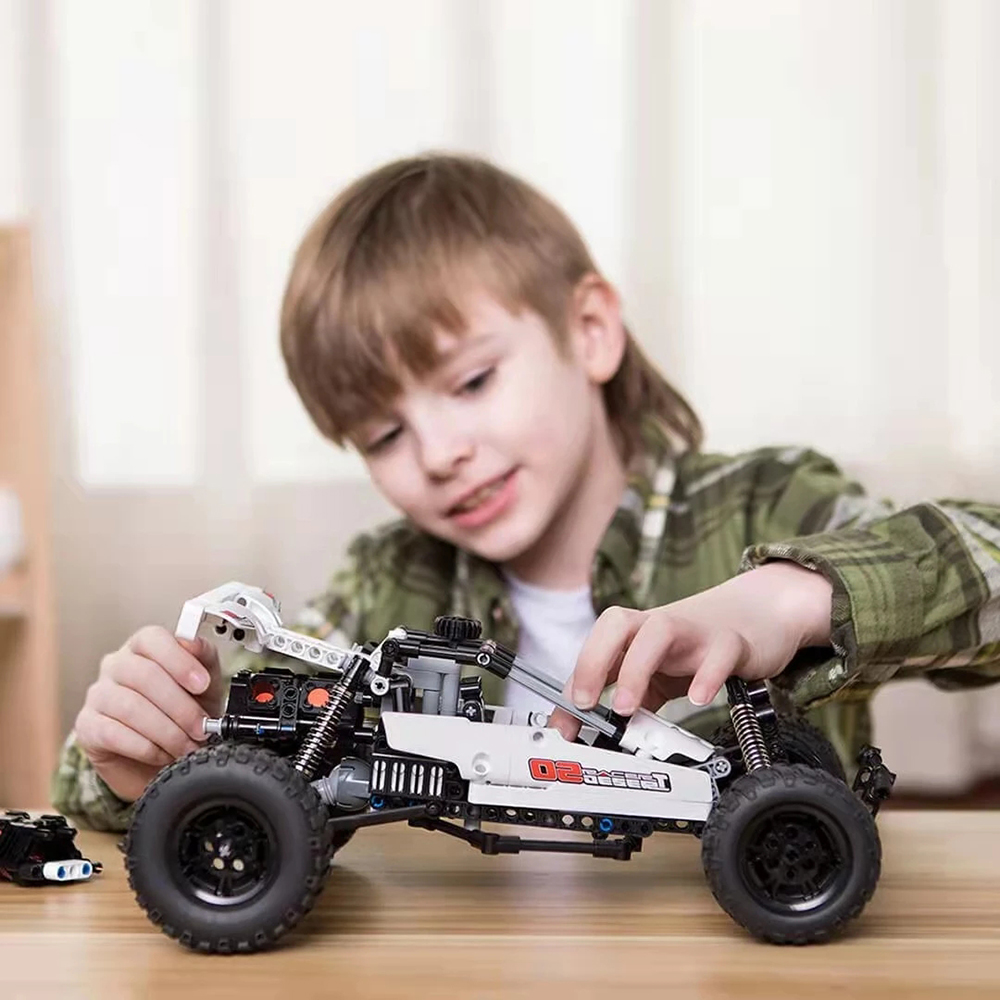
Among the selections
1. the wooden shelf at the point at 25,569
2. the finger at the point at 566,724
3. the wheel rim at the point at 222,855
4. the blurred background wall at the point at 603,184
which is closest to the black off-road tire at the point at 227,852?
the wheel rim at the point at 222,855

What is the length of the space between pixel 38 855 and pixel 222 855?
0.18 m

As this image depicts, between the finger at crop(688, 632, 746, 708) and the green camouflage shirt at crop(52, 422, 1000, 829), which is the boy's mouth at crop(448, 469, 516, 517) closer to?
the green camouflage shirt at crop(52, 422, 1000, 829)

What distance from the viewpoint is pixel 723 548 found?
124 centimetres

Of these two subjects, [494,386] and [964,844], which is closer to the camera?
[964,844]

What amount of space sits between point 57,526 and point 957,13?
1668mm

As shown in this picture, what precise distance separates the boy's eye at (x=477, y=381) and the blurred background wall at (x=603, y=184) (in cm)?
103

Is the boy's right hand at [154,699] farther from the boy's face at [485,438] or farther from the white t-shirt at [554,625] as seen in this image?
the white t-shirt at [554,625]

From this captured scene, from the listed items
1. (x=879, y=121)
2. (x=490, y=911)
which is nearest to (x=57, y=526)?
(x=879, y=121)

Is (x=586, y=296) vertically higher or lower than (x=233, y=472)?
Answer: higher

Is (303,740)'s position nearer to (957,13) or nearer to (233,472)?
(233,472)

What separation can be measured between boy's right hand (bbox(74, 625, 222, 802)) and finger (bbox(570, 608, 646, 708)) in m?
0.23

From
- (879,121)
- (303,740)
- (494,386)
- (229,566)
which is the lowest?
(229,566)

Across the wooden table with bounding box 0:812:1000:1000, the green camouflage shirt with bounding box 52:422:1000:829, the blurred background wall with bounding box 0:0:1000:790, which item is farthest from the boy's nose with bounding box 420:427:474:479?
the blurred background wall with bounding box 0:0:1000:790

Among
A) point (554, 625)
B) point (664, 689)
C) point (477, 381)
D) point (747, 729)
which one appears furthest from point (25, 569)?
point (747, 729)
